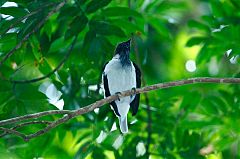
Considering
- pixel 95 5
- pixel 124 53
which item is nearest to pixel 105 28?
pixel 95 5

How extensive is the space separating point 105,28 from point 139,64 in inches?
29.5

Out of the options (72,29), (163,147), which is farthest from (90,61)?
(163,147)

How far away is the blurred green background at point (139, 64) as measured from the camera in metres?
3.73

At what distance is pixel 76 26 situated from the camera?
369cm

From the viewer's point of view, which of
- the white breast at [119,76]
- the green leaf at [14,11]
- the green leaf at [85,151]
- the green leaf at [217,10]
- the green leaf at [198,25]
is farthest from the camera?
the green leaf at [198,25]

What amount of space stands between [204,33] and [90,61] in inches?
47.4

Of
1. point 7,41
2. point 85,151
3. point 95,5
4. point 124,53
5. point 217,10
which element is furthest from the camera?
point 217,10

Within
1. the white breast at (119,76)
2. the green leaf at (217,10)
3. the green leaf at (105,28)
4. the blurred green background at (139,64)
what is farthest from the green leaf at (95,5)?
the green leaf at (217,10)

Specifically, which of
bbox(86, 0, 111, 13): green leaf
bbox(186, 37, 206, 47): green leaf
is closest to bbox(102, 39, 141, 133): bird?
bbox(86, 0, 111, 13): green leaf

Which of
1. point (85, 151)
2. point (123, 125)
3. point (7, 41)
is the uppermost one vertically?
point (7, 41)

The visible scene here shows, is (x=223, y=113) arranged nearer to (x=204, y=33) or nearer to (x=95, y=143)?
(x=204, y=33)

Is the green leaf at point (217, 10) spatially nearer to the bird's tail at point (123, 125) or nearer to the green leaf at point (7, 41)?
the bird's tail at point (123, 125)

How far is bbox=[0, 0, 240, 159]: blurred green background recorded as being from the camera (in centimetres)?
373

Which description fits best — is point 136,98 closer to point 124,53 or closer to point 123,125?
point 123,125
